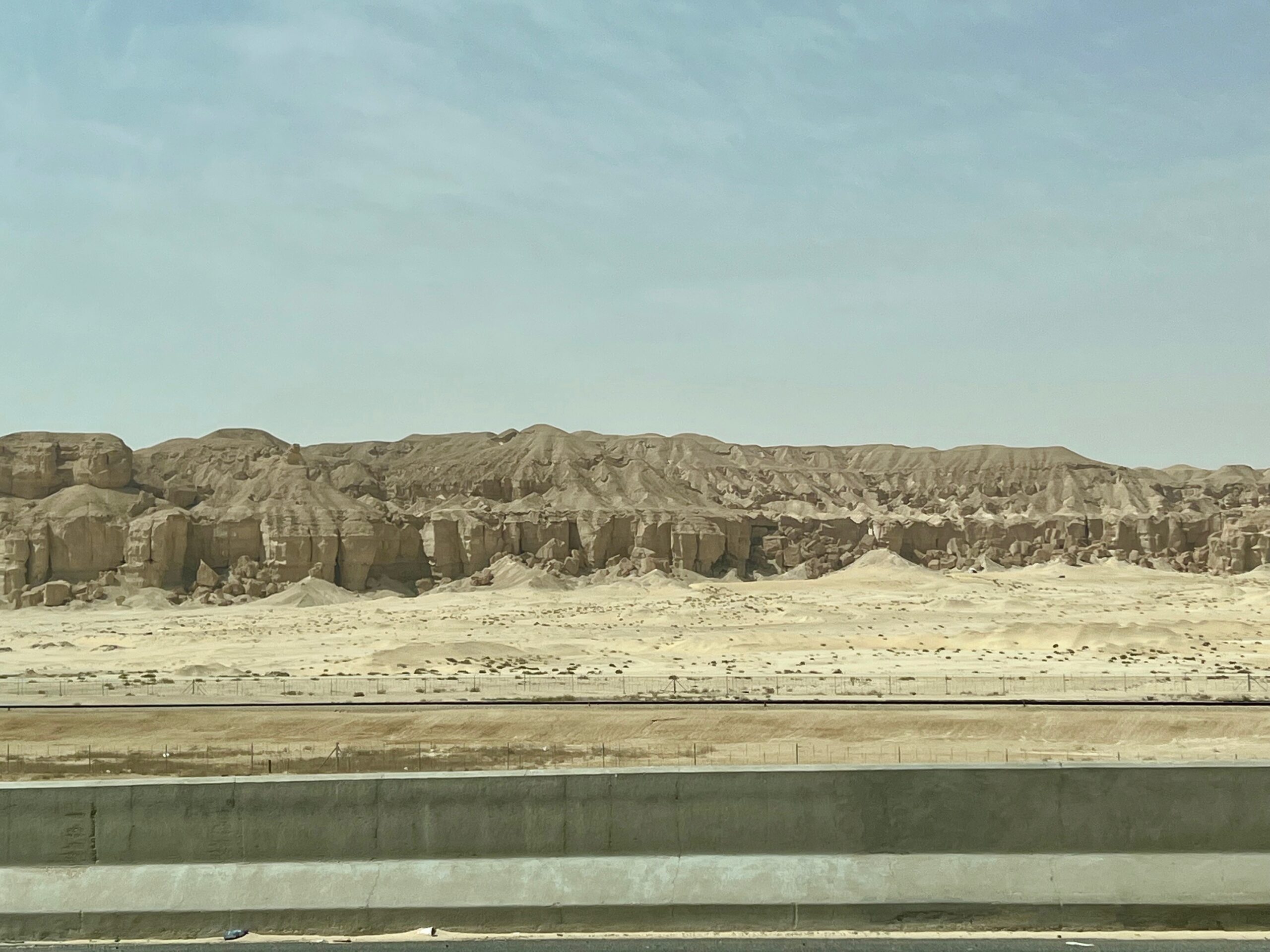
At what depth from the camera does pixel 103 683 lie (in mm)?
41781

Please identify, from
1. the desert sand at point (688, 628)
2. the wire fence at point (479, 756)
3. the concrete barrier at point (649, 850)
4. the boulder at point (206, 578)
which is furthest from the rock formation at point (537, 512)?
the concrete barrier at point (649, 850)

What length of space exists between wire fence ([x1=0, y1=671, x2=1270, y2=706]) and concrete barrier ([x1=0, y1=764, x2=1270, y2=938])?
23.9m

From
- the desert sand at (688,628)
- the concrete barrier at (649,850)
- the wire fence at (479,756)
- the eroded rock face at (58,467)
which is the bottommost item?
the desert sand at (688,628)

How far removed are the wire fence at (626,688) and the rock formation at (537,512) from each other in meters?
52.9

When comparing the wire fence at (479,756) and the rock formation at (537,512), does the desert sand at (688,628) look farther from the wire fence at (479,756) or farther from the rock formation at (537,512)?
the wire fence at (479,756)

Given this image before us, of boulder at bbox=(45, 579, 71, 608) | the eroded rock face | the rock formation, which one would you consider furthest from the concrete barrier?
the eroded rock face

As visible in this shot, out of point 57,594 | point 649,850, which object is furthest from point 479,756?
point 57,594

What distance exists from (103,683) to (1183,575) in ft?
341

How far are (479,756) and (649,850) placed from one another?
16136 millimetres

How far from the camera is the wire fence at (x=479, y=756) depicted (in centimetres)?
2328

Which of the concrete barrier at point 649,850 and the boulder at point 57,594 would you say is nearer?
the concrete barrier at point 649,850

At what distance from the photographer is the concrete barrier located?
9.25m

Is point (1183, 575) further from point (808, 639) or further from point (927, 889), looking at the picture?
point (927, 889)

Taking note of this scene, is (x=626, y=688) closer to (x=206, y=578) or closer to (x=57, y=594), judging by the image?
(x=57, y=594)
